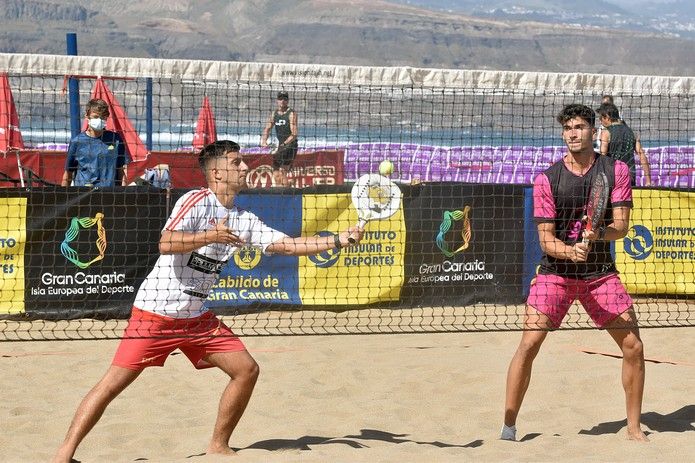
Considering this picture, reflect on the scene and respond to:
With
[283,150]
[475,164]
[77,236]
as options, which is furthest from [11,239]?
[475,164]

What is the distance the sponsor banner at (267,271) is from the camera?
9922 mm

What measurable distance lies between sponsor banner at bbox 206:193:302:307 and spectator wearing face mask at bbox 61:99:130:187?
1463mm

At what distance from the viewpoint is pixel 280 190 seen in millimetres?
9906

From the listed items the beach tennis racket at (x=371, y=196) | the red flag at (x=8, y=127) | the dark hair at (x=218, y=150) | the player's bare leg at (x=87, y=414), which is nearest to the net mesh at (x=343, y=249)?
the red flag at (x=8, y=127)

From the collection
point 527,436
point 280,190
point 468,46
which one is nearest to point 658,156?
point 280,190

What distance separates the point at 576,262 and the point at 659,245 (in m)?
5.11

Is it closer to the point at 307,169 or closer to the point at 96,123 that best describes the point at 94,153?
the point at 96,123

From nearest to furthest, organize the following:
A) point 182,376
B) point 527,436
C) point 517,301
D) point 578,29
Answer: point 527,436, point 182,376, point 517,301, point 578,29

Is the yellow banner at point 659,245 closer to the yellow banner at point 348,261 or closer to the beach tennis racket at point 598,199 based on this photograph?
the yellow banner at point 348,261

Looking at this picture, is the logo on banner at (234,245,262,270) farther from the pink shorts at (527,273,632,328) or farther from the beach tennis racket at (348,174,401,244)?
the pink shorts at (527,273,632,328)

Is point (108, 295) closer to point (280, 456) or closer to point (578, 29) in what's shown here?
point (280, 456)

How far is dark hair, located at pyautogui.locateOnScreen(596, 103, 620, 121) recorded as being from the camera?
1048cm

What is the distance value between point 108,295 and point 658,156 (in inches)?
379

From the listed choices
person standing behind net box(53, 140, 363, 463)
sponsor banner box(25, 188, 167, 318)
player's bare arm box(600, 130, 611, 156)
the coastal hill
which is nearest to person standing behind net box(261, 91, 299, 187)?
sponsor banner box(25, 188, 167, 318)
